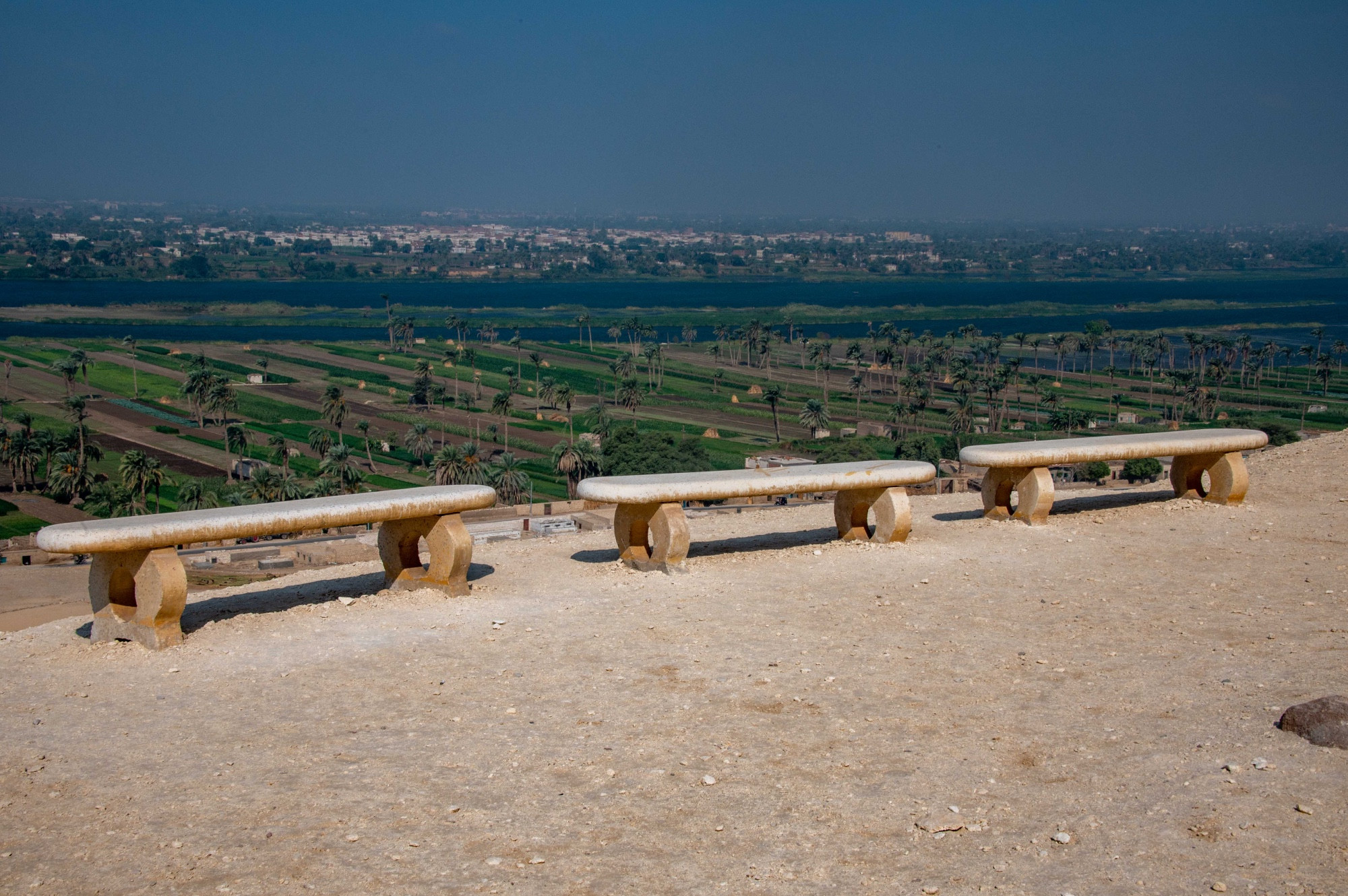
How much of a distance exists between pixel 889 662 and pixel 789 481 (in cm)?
488

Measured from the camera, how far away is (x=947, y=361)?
396ft

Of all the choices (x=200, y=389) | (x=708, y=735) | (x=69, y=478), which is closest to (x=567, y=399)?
(x=200, y=389)

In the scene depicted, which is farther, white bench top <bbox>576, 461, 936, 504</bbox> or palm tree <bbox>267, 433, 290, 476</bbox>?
palm tree <bbox>267, 433, 290, 476</bbox>

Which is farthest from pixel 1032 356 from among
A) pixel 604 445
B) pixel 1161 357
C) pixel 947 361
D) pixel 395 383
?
pixel 604 445

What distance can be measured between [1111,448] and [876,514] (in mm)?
4465

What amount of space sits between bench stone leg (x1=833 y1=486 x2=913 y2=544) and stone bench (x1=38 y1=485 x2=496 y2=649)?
5.85 meters

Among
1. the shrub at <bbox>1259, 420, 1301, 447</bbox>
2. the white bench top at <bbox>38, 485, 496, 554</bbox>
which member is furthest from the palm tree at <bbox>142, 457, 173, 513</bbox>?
the shrub at <bbox>1259, 420, 1301, 447</bbox>

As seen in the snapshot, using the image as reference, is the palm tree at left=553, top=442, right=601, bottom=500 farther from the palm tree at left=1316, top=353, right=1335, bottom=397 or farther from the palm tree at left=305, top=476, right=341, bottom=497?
the palm tree at left=1316, top=353, right=1335, bottom=397

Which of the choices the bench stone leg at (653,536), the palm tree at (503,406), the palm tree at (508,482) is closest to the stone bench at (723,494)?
the bench stone leg at (653,536)

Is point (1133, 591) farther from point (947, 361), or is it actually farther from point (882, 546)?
point (947, 361)

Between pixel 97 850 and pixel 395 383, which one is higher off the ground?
pixel 97 850

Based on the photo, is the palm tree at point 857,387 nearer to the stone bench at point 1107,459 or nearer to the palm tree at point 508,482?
the palm tree at point 508,482

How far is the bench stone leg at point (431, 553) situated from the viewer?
15695mm

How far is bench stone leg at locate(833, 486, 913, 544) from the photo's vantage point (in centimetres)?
1855
